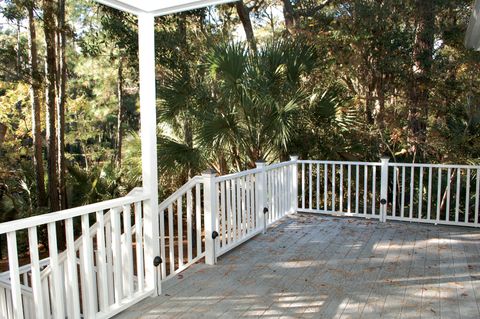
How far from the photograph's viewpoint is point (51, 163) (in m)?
7.60

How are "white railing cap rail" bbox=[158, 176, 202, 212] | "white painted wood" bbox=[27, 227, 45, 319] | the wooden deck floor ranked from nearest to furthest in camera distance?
1. "white painted wood" bbox=[27, 227, 45, 319]
2. the wooden deck floor
3. "white railing cap rail" bbox=[158, 176, 202, 212]

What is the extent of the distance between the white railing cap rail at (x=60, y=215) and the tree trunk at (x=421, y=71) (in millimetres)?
5156

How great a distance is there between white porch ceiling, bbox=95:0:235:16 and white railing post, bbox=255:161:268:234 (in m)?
2.25

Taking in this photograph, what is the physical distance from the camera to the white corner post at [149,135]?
2.79 metres

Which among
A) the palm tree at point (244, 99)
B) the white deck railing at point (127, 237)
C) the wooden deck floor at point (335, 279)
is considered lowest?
the wooden deck floor at point (335, 279)

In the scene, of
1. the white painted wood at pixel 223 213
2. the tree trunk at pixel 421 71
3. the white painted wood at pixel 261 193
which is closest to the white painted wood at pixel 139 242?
the white painted wood at pixel 223 213

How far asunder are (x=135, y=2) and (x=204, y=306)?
85.7 inches

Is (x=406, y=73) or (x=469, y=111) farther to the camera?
(x=406, y=73)

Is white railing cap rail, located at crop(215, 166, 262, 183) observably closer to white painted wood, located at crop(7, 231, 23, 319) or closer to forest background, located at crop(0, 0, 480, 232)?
forest background, located at crop(0, 0, 480, 232)

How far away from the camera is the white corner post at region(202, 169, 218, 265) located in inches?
141

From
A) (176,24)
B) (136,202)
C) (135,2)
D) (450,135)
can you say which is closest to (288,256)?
(136,202)

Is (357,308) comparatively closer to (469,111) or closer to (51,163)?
(469,111)

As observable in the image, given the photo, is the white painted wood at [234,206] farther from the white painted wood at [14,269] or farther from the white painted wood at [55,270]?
the white painted wood at [14,269]

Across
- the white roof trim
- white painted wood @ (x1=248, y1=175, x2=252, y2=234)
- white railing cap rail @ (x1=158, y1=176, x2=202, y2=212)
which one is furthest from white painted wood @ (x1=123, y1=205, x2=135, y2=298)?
the white roof trim
